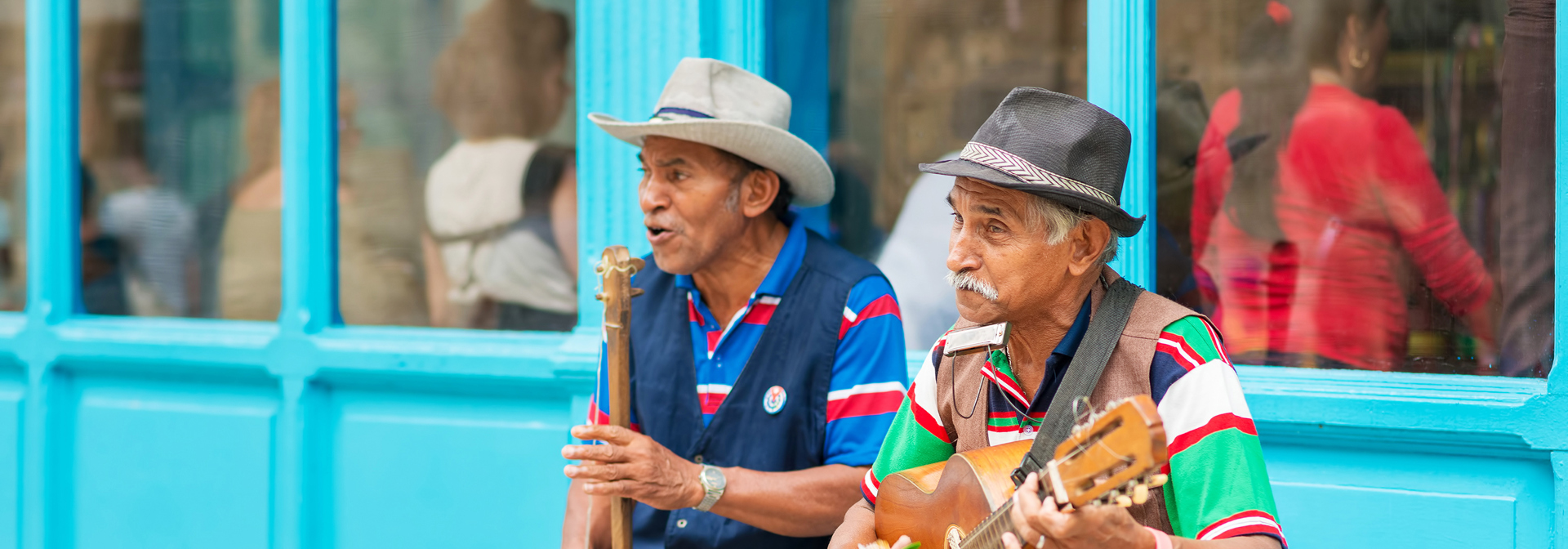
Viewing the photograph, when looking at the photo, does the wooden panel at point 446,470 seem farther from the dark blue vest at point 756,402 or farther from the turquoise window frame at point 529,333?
the dark blue vest at point 756,402

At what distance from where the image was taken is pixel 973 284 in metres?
1.95

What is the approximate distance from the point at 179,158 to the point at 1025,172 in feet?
13.0

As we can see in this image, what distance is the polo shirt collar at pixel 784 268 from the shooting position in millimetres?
2652

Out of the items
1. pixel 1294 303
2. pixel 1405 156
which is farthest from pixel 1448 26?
pixel 1294 303

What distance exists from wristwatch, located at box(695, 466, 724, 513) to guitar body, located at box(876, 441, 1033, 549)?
0.41 meters

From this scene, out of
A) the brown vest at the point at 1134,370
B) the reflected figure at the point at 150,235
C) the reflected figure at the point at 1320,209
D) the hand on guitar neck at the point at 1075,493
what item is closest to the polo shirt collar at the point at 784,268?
the brown vest at the point at 1134,370

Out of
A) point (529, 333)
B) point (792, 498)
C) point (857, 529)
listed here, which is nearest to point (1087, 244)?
point (857, 529)

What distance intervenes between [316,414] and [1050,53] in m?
2.66

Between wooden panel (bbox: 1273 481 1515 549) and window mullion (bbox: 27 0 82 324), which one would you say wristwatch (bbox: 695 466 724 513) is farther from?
window mullion (bbox: 27 0 82 324)

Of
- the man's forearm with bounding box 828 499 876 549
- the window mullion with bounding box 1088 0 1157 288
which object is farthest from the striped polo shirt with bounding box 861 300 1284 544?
the window mullion with bounding box 1088 0 1157 288

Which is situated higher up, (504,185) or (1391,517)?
(504,185)

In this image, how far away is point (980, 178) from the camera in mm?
1853

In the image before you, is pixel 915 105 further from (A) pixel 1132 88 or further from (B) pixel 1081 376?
(B) pixel 1081 376

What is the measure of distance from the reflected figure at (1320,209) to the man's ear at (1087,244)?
1.26m
